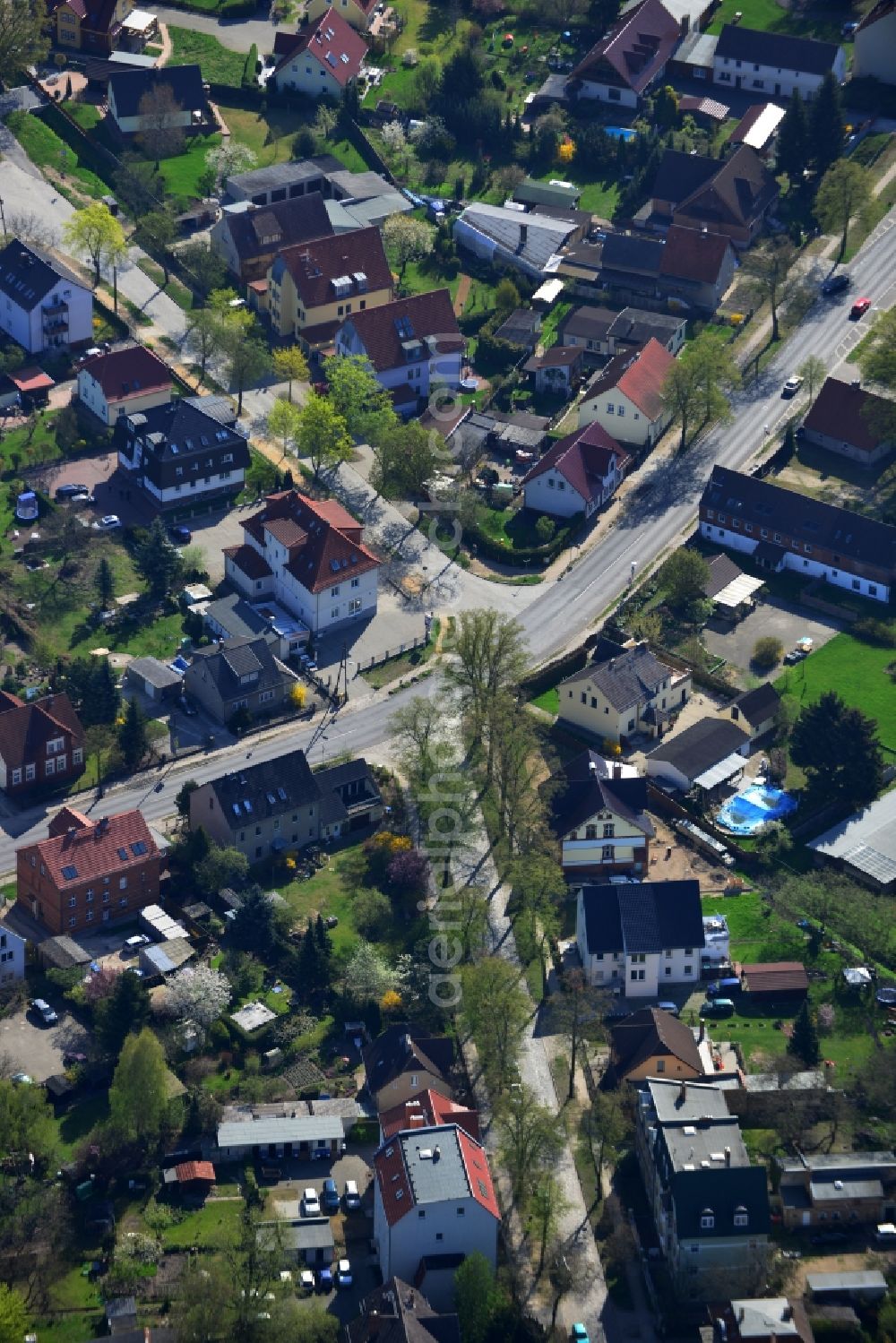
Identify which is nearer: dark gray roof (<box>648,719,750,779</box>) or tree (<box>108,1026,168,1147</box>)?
tree (<box>108,1026,168,1147</box>)

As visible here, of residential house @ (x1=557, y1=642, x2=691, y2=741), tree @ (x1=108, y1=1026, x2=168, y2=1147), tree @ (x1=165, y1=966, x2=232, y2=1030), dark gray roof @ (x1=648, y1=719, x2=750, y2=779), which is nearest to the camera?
tree @ (x1=108, y1=1026, x2=168, y2=1147)

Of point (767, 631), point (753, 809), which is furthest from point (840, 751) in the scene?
point (767, 631)

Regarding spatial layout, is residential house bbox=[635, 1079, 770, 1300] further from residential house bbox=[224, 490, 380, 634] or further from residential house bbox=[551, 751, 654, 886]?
residential house bbox=[224, 490, 380, 634]

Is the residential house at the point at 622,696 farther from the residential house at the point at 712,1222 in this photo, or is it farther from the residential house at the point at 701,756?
the residential house at the point at 712,1222

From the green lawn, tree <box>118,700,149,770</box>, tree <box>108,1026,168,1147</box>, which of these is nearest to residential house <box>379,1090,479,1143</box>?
tree <box>108,1026,168,1147</box>

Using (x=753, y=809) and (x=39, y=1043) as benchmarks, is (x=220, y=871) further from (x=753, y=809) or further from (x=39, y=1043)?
(x=753, y=809)

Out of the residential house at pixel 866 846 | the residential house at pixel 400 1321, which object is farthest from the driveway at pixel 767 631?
the residential house at pixel 400 1321
